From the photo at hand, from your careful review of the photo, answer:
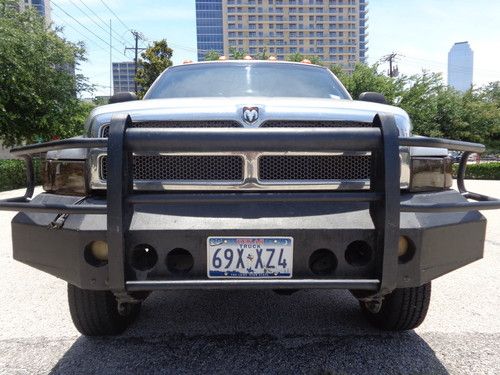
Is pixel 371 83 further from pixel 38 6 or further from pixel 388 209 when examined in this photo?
pixel 388 209

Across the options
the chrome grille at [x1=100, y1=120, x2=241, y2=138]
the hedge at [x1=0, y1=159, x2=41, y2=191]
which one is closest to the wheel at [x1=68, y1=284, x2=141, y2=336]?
the chrome grille at [x1=100, y1=120, x2=241, y2=138]

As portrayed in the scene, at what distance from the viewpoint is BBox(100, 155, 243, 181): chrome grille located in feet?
7.34

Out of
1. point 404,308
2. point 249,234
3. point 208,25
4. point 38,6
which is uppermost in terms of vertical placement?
point 208,25

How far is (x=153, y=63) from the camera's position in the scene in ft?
106

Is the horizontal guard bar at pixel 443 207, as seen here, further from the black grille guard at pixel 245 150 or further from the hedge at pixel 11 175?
the hedge at pixel 11 175

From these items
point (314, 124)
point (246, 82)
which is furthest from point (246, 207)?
point (246, 82)

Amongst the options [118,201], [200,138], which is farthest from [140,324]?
[200,138]

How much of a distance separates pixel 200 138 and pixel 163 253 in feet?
1.81

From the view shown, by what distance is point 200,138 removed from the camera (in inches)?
78.5

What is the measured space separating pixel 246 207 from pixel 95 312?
1336 millimetres

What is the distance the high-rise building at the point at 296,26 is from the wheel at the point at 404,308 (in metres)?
154

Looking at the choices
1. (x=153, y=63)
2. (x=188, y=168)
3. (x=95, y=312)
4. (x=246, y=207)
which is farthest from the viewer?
(x=153, y=63)

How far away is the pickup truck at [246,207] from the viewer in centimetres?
198

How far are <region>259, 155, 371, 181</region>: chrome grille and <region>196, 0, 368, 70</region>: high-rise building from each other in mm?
154537
